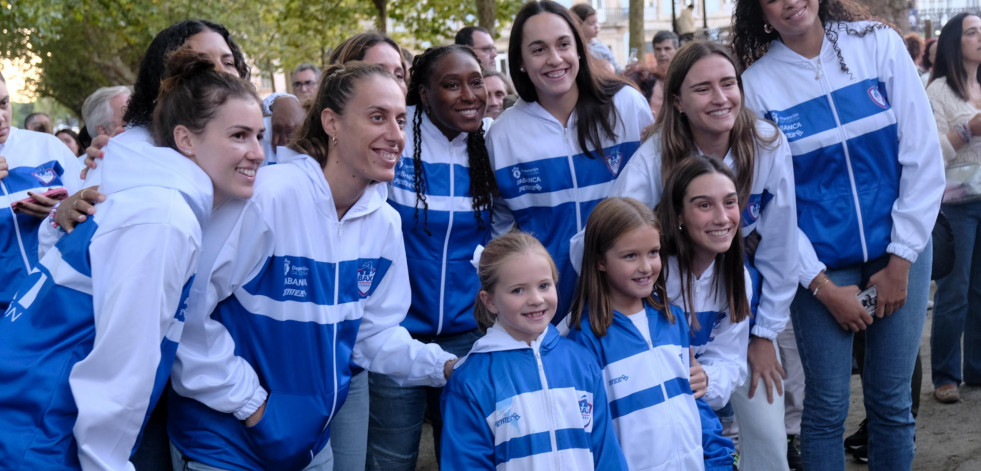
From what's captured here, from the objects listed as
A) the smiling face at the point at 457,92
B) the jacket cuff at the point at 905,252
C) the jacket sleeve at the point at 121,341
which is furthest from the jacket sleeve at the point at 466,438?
the jacket cuff at the point at 905,252

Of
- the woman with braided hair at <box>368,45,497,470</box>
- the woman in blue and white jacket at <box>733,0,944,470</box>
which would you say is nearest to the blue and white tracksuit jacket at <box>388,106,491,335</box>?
the woman with braided hair at <box>368,45,497,470</box>

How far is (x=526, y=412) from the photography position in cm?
349

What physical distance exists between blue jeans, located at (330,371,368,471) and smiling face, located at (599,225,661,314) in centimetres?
107

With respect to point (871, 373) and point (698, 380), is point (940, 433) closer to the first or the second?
point (871, 373)

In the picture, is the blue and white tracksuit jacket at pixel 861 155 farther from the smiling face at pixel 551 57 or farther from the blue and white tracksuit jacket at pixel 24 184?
the blue and white tracksuit jacket at pixel 24 184

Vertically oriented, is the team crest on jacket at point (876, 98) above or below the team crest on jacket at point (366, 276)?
above

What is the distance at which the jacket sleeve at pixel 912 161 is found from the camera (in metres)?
4.09

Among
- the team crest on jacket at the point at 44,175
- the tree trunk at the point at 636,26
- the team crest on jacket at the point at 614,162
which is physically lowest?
the team crest on jacket at the point at 614,162

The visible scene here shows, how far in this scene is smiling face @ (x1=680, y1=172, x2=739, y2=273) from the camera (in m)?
3.93

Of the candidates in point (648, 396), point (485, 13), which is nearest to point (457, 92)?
point (648, 396)

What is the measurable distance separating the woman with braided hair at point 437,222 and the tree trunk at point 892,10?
199 inches

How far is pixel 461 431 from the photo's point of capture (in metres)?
3.48

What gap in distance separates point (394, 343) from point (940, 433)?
3.90 metres

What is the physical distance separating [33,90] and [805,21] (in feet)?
95.4
